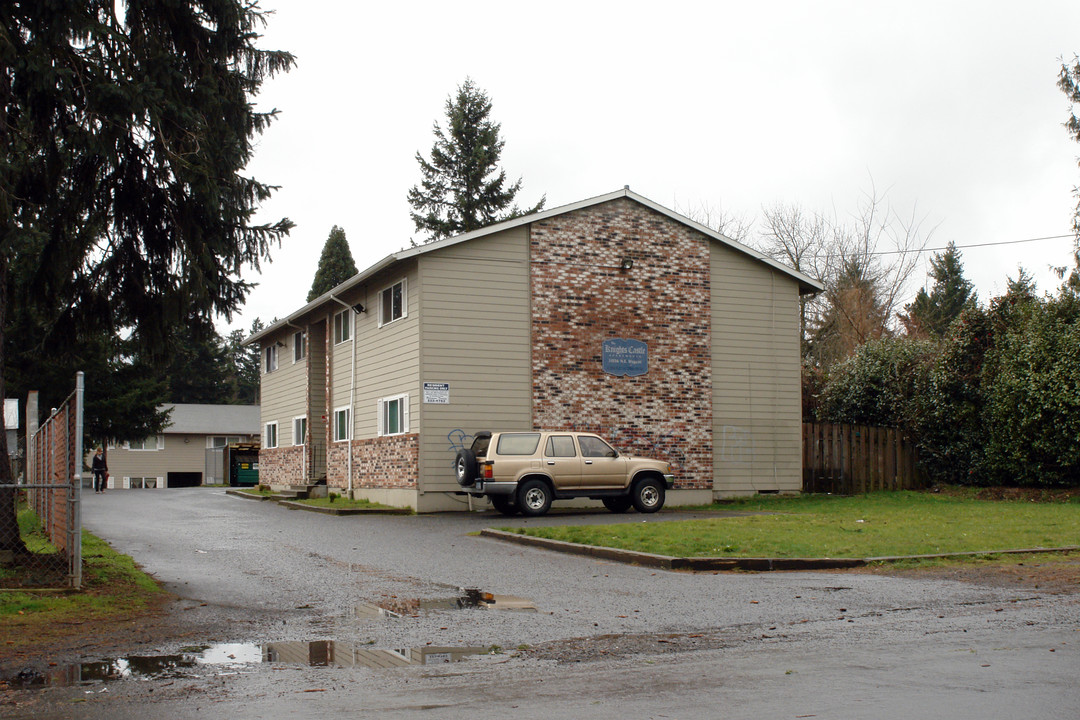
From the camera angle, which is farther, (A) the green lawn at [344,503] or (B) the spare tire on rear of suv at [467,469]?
(A) the green lawn at [344,503]

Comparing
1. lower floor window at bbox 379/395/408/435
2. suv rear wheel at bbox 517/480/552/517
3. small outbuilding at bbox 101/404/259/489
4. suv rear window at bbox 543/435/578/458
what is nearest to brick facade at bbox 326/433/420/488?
lower floor window at bbox 379/395/408/435

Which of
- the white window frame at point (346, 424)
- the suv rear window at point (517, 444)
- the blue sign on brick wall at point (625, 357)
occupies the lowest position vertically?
the suv rear window at point (517, 444)

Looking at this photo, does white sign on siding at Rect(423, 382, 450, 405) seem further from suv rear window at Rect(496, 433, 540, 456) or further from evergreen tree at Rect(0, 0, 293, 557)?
evergreen tree at Rect(0, 0, 293, 557)

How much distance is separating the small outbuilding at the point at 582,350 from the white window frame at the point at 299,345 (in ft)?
14.9

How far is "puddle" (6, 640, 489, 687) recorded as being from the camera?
684cm

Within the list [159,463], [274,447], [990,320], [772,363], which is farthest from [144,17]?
[159,463]

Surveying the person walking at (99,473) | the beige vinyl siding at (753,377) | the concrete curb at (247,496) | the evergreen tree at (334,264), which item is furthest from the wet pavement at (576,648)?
the evergreen tree at (334,264)

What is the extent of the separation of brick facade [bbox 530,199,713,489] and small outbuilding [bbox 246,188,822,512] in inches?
1.3

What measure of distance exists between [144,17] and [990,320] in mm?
21771

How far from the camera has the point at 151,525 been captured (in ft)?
66.3

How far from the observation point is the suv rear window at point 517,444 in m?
21.1

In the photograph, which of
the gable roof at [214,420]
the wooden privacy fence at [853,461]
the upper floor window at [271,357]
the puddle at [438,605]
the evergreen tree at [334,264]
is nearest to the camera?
the puddle at [438,605]

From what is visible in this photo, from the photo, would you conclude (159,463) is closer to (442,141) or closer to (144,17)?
(442,141)

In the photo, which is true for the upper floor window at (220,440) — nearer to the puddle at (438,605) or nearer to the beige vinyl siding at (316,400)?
the beige vinyl siding at (316,400)
